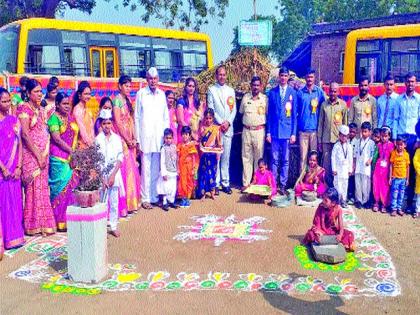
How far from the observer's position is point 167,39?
544 inches

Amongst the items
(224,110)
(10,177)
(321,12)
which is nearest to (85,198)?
(10,177)

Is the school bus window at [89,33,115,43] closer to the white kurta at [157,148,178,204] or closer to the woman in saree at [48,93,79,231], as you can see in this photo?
the white kurta at [157,148,178,204]

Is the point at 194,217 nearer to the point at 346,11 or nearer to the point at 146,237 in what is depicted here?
the point at 146,237

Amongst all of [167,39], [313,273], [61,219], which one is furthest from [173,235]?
[167,39]

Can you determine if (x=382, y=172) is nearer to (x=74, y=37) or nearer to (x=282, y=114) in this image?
(x=282, y=114)

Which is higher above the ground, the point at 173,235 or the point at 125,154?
the point at 125,154

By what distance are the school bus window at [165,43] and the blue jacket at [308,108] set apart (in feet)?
A: 21.9

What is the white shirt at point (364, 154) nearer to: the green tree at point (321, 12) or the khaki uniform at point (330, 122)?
the khaki uniform at point (330, 122)

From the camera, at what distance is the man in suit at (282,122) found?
7844mm

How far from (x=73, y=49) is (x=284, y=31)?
30564 mm

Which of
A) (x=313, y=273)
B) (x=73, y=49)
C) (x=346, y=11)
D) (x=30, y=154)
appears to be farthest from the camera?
(x=346, y=11)

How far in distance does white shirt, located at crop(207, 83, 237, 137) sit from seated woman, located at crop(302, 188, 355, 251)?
2.87 m

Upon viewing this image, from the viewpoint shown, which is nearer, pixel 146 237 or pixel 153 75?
pixel 146 237

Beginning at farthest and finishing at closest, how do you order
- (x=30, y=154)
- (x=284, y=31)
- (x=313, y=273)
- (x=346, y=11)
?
1. (x=284, y=31)
2. (x=346, y=11)
3. (x=30, y=154)
4. (x=313, y=273)
